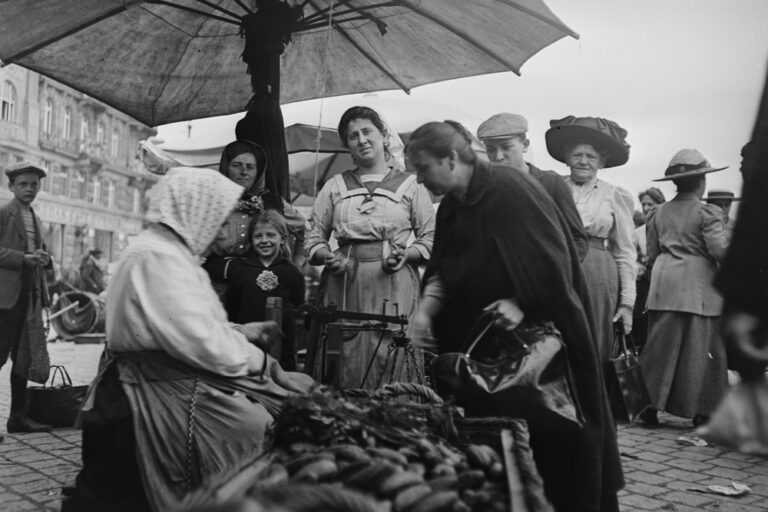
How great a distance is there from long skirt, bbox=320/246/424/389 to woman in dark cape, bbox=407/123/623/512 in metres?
1.32

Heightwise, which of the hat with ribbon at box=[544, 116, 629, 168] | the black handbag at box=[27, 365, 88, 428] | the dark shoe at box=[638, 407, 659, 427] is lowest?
the dark shoe at box=[638, 407, 659, 427]

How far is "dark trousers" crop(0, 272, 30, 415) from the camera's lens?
573cm

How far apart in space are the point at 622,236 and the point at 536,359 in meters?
2.89

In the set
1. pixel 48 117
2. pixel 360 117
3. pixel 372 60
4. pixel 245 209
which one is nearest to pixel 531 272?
pixel 360 117

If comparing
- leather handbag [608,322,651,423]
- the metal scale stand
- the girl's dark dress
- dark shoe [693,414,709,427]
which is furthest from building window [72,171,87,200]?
leather handbag [608,322,651,423]

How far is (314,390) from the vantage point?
2.59 meters

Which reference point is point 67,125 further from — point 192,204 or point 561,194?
point 192,204

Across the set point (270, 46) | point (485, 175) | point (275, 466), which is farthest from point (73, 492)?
point (270, 46)

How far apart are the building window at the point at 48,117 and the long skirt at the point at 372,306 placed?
38190 millimetres

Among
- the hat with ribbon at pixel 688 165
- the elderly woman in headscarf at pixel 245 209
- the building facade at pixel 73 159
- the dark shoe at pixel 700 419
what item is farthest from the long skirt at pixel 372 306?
the building facade at pixel 73 159

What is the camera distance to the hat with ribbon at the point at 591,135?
5121 millimetres

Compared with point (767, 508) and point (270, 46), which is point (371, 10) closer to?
point (270, 46)

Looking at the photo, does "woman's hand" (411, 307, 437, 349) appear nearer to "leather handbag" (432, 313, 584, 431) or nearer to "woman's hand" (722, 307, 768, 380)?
"leather handbag" (432, 313, 584, 431)

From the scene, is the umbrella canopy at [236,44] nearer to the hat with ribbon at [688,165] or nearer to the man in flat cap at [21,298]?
the man in flat cap at [21,298]
